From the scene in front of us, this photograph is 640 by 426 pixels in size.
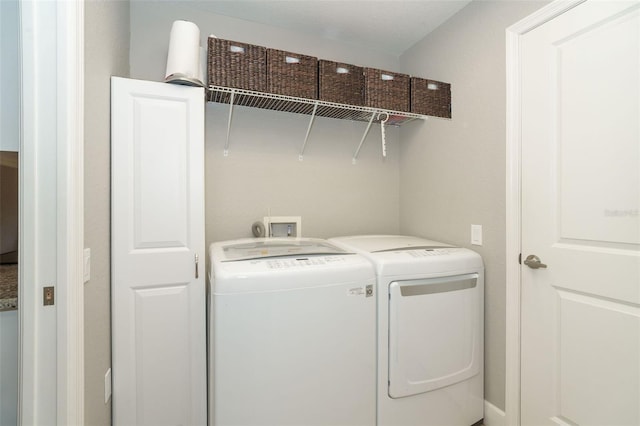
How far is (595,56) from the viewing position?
4.15 ft

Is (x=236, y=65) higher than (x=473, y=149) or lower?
higher

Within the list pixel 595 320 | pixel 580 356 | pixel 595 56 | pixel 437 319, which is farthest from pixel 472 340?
pixel 595 56

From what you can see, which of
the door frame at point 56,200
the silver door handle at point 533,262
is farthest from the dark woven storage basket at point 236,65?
the silver door handle at point 533,262

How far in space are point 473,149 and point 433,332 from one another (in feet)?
3.54

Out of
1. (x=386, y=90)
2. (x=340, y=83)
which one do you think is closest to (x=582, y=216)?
(x=386, y=90)

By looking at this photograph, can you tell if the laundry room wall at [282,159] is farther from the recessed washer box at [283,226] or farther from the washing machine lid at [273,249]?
the washing machine lid at [273,249]

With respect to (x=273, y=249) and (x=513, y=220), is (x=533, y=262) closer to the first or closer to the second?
(x=513, y=220)

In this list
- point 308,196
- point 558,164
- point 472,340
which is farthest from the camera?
point 308,196

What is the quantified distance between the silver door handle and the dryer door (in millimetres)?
252

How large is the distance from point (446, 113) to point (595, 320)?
4.45ft

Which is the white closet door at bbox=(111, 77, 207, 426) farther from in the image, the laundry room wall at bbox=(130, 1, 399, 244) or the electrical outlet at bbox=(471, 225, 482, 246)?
the electrical outlet at bbox=(471, 225, 482, 246)

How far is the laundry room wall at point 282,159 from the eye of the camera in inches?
73.7

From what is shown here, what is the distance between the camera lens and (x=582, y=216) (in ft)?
4.33

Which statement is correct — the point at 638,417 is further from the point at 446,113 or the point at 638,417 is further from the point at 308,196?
the point at 308,196
